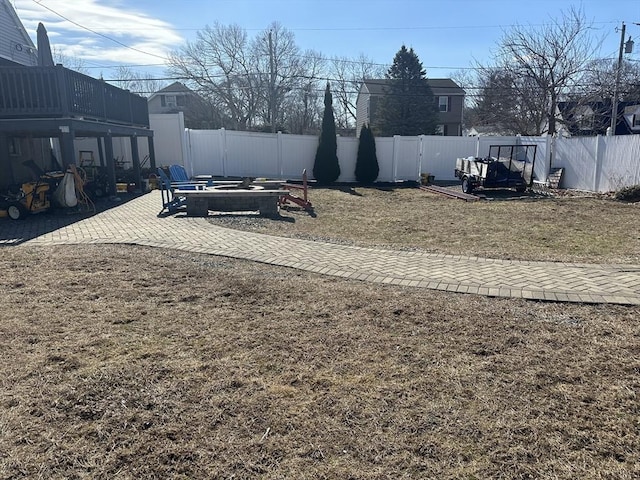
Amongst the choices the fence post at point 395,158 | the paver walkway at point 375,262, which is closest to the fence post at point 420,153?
the fence post at point 395,158

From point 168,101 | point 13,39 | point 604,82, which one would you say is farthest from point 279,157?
point 168,101

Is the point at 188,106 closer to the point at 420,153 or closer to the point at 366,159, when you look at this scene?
the point at 366,159

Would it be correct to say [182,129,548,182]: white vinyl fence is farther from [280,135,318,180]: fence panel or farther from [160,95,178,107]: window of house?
[160,95,178,107]: window of house

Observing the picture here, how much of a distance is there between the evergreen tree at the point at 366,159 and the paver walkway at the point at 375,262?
12.0 m

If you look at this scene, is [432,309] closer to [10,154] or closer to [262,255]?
[262,255]

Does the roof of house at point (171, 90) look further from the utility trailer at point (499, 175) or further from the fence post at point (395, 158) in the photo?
the utility trailer at point (499, 175)

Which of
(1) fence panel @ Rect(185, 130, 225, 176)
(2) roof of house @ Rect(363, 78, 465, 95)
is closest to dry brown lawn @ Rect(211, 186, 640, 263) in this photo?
(1) fence panel @ Rect(185, 130, 225, 176)

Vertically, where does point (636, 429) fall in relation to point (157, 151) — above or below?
below

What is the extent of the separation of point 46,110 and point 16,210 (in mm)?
2585

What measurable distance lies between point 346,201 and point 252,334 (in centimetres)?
1054

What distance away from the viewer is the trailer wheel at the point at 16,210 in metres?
9.84

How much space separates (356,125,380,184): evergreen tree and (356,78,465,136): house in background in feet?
75.1

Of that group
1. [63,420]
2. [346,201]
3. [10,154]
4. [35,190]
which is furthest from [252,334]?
[10,154]

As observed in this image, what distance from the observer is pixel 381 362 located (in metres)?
3.37
